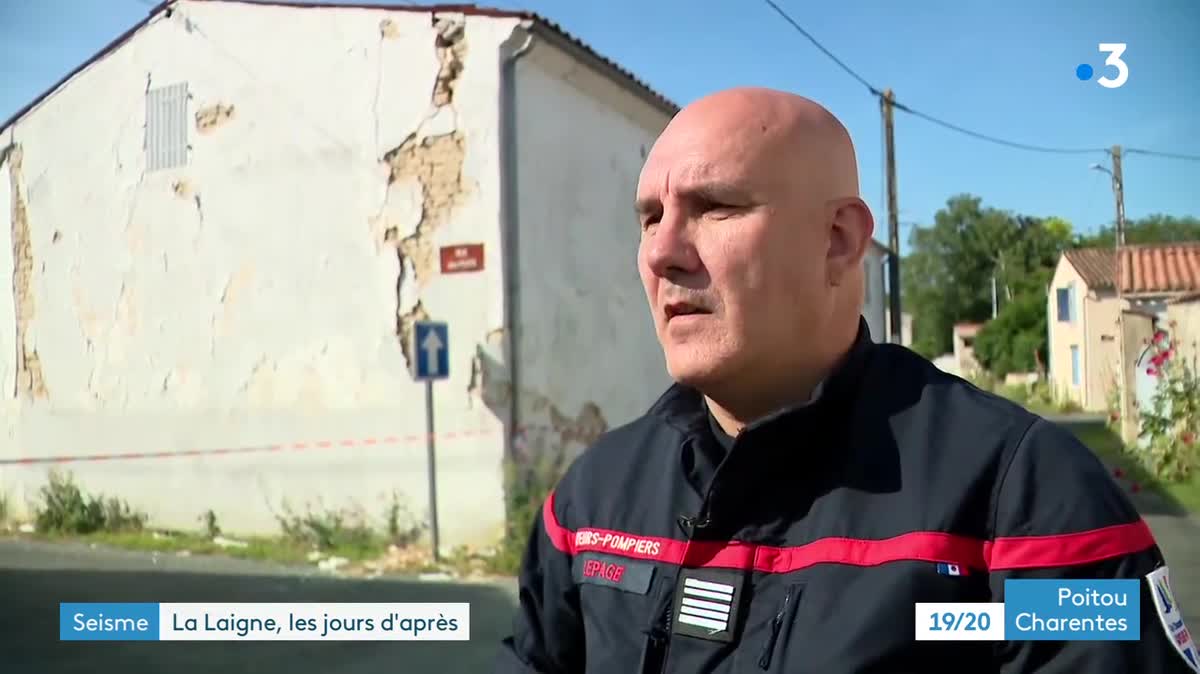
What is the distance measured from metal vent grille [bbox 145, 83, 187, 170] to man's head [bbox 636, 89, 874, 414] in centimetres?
563

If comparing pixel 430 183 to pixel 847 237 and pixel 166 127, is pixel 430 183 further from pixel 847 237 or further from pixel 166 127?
pixel 847 237

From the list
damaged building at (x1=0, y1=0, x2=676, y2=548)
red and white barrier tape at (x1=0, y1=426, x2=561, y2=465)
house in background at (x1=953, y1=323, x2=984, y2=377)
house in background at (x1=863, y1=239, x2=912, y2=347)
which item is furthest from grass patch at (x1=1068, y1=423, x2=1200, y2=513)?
red and white barrier tape at (x1=0, y1=426, x2=561, y2=465)

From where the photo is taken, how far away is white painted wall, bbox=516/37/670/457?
548 centimetres

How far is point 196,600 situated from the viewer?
427 centimetres

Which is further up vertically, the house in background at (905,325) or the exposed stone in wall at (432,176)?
the exposed stone in wall at (432,176)

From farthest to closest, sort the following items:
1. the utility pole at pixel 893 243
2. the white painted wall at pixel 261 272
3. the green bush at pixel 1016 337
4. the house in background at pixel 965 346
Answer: the utility pole at pixel 893 243 < the green bush at pixel 1016 337 < the house in background at pixel 965 346 < the white painted wall at pixel 261 272

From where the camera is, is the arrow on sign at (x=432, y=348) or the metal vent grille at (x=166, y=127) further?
the metal vent grille at (x=166, y=127)

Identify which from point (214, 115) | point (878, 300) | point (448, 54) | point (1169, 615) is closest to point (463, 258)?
point (448, 54)

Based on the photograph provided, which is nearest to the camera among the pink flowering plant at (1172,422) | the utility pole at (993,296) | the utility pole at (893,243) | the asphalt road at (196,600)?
the asphalt road at (196,600)

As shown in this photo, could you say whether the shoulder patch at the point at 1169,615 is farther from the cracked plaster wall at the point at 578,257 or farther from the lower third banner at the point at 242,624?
the cracked plaster wall at the point at 578,257

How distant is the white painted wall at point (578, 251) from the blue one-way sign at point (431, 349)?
47cm

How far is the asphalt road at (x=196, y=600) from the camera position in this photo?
11.3 feet

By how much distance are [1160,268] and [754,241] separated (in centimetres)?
738

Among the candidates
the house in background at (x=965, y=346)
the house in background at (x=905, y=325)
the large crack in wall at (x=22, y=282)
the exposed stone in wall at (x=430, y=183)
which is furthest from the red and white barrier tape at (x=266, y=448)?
the house in background at (x=905, y=325)
